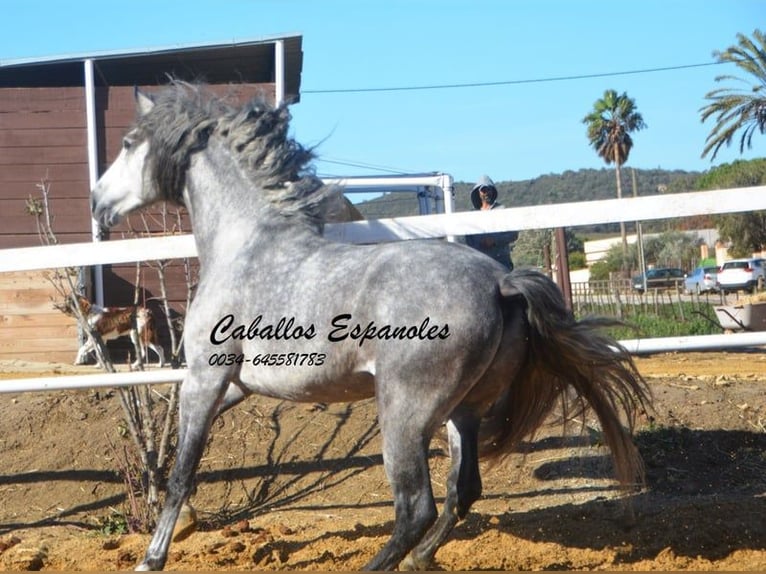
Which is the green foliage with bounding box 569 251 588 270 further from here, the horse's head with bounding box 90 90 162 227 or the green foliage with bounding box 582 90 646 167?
the horse's head with bounding box 90 90 162 227

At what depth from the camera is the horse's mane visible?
4.73 meters

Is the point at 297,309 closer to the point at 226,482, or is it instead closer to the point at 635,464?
the point at 635,464

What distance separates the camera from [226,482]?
623 centimetres

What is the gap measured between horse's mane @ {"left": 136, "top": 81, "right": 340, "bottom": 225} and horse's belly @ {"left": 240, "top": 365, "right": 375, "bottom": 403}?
0.87m

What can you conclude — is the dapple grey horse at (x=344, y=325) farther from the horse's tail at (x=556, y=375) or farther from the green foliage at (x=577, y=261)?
the green foliage at (x=577, y=261)

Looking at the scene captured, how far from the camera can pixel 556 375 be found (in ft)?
14.0

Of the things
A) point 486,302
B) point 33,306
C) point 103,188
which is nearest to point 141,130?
point 103,188

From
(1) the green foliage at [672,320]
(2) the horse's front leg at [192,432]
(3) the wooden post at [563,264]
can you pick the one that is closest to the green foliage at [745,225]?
(1) the green foliage at [672,320]

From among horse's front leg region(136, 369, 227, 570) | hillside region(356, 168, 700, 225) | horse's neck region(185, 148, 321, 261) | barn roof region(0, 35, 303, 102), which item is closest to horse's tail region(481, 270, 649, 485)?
horse's neck region(185, 148, 321, 261)

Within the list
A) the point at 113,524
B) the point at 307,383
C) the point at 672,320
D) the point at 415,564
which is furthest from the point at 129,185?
the point at 672,320

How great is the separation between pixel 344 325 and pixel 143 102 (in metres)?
2.07

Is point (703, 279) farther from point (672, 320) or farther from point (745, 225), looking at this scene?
point (672, 320)

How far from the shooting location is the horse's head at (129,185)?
5.08 metres

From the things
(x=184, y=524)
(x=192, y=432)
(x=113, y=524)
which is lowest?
(x=113, y=524)
